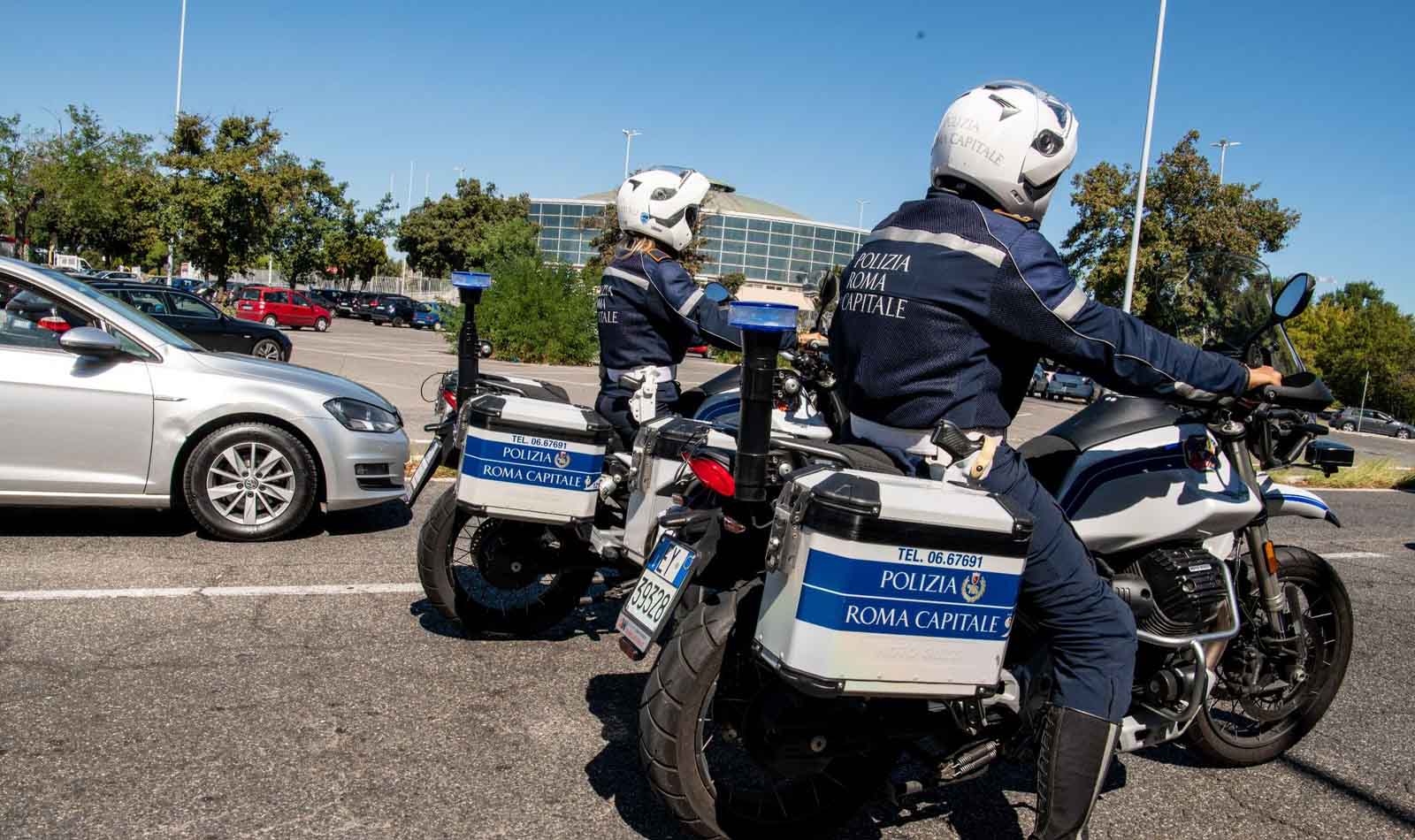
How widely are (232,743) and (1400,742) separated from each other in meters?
4.50

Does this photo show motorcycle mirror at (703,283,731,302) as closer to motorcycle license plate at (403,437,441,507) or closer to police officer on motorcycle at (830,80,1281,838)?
motorcycle license plate at (403,437,441,507)

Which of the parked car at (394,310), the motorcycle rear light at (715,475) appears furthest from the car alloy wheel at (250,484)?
the parked car at (394,310)

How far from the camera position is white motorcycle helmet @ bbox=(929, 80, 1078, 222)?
3012 mm

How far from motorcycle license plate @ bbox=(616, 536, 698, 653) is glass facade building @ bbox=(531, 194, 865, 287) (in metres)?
72.6

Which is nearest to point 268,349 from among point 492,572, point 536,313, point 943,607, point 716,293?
point 536,313

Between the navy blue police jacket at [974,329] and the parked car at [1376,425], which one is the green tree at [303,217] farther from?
the parked car at [1376,425]

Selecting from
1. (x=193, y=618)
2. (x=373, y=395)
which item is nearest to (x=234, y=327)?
(x=373, y=395)

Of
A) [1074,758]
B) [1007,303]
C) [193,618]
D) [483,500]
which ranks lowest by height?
[193,618]

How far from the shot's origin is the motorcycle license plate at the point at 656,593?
9.86ft

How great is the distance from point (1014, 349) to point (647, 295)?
2167 millimetres

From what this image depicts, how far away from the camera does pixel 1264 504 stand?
374cm

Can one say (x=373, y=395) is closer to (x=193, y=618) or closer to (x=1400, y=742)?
(x=193, y=618)

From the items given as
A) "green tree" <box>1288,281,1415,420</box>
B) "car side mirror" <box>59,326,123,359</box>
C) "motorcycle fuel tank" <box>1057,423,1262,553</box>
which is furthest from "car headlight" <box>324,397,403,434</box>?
Result: "green tree" <box>1288,281,1415,420</box>

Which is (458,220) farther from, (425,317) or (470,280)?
(470,280)
